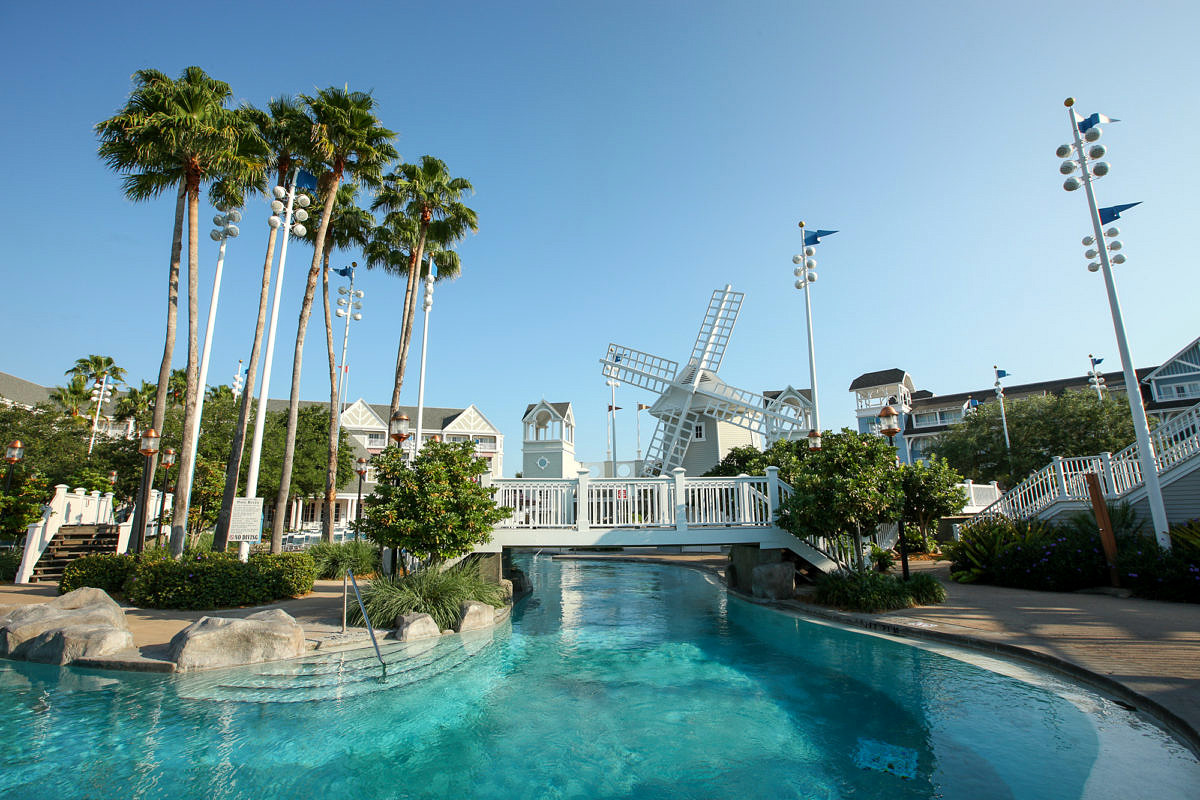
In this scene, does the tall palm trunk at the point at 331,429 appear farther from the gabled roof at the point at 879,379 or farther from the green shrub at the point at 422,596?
the gabled roof at the point at 879,379

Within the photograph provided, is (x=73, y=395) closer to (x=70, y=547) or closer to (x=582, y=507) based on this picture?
(x=70, y=547)

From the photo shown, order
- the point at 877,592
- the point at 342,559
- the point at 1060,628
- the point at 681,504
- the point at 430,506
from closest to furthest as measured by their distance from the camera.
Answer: the point at 1060,628, the point at 430,506, the point at 877,592, the point at 681,504, the point at 342,559

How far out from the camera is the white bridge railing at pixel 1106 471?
14.7m

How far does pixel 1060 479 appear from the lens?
17.2 m

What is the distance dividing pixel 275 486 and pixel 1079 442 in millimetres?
44602

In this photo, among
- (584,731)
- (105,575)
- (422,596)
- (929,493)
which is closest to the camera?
(584,731)

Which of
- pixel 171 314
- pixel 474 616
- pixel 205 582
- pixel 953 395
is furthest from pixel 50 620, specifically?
pixel 953 395

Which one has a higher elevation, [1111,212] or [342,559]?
[1111,212]

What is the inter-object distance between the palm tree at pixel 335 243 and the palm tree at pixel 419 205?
1.10 m

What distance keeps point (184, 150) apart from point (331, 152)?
3.41 metres

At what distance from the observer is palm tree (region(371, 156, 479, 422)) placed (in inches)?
809

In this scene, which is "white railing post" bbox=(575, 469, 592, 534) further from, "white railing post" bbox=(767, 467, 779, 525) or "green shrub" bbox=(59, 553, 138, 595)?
"green shrub" bbox=(59, 553, 138, 595)

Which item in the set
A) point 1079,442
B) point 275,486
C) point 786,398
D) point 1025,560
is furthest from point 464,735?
point 1079,442

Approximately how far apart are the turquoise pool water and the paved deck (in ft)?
1.51
